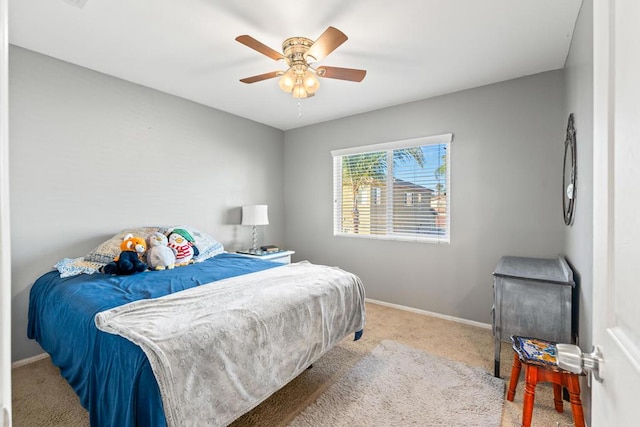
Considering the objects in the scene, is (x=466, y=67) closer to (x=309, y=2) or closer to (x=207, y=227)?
(x=309, y=2)

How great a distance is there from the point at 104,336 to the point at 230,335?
0.57 metres

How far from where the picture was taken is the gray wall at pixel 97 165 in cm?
241

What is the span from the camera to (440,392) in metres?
2.05

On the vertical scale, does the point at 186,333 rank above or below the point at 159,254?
below

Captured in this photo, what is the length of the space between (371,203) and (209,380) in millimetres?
3034

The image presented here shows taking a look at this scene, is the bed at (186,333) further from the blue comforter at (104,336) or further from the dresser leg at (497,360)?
the dresser leg at (497,360)

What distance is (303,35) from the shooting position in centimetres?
222

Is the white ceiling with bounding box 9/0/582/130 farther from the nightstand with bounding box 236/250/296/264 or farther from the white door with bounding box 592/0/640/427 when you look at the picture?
the nightstand with bounding box 236/250/296/264

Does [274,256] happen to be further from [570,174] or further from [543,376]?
[570,174]

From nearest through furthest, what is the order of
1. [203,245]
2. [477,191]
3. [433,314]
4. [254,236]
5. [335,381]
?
[335,381], [477,191], [203,245], [433,314], [254,236]

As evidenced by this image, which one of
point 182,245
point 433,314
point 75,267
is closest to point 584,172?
point 433,314

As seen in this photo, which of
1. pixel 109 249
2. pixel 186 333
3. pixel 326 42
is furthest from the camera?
pixel 109 249

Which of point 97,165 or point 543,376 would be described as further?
point 97,165

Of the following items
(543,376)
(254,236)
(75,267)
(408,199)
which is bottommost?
(543,376)
